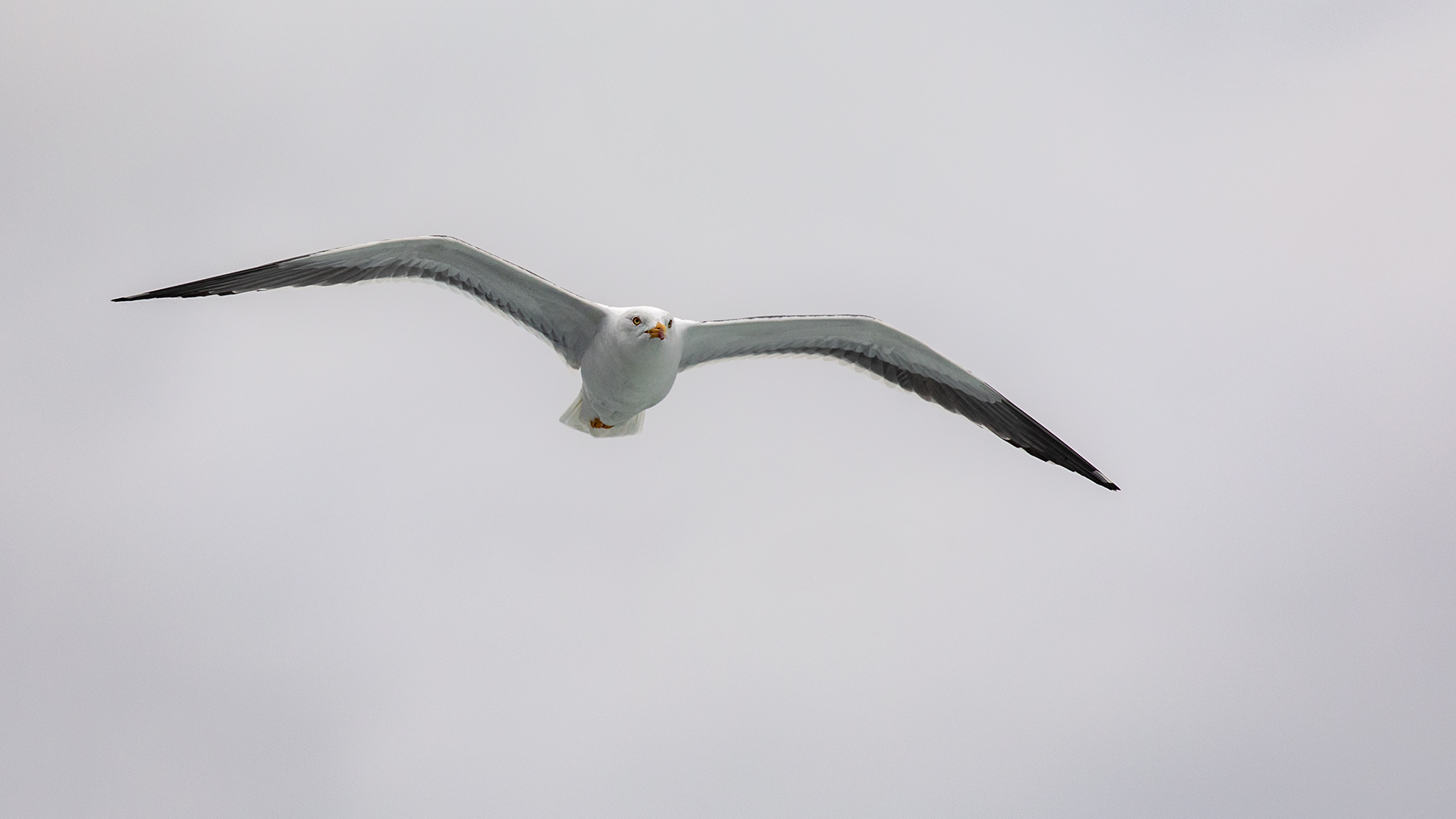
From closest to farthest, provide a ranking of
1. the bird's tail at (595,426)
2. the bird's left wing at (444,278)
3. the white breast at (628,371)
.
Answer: the white breast at (628,371), the bird's left wing at (444,278), the bird's tail at (595,426)

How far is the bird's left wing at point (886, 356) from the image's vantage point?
12.2 meters

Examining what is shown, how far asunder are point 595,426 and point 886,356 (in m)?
3.24

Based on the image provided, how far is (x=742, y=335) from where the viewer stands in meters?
12.4

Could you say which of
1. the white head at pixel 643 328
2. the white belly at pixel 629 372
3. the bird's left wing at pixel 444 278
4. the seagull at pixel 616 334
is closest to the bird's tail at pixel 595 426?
the seagull at pixel 616 334

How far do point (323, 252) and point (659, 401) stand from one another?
3605mm

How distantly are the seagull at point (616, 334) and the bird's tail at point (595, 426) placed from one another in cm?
1

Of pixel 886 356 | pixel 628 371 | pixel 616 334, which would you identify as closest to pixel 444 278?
pixel 616 334

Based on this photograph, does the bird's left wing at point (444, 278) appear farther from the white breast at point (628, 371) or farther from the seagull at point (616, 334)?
the white breast at point (628, 371)

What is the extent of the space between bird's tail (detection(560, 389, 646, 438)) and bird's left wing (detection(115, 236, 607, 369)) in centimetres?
76

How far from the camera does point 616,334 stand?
1145 cm

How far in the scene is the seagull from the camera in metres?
11.5

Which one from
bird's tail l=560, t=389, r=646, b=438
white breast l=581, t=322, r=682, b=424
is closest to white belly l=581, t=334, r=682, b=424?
white breast l=581, t=322, r=682, b=424

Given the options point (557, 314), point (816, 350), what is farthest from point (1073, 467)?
point (557, 314)

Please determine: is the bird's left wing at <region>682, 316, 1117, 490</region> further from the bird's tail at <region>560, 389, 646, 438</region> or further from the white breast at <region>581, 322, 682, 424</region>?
the bird's tail at <region>560, 389, 646, 438</region>
